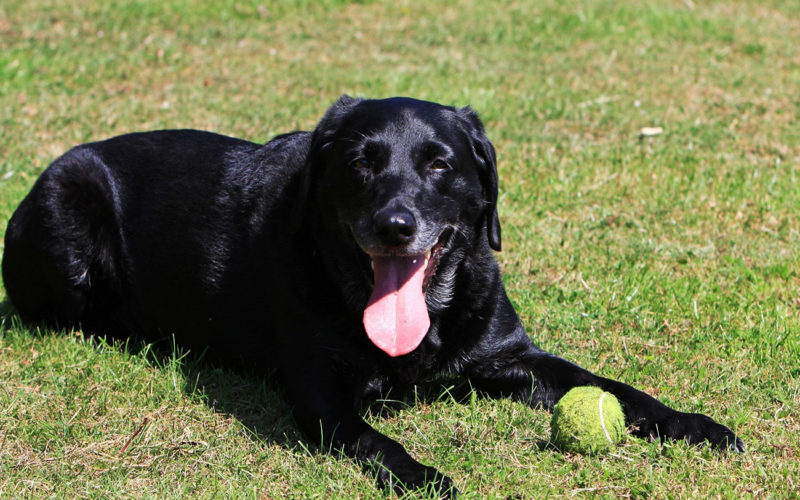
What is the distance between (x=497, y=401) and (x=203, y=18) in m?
7.85

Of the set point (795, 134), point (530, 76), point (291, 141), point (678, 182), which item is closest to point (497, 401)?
point (291, 141)

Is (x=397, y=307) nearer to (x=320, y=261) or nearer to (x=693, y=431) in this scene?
(x=320, y=261)

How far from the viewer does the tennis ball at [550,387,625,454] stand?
11.2 ft

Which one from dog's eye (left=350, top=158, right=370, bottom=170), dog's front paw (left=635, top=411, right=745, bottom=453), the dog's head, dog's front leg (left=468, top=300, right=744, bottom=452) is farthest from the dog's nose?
dog's front paw (left=635, top=411, right=745, bottom=453)

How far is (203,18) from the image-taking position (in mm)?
10461

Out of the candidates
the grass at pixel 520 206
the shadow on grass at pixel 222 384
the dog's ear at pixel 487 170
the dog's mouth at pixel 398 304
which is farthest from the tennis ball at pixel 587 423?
the shadow on grass at pixel 222 384

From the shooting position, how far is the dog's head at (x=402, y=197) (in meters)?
3.53

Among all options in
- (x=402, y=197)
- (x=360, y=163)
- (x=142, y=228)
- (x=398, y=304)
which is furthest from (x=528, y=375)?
(x=142, y=228)

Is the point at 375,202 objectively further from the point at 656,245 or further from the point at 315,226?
the point at 656,245

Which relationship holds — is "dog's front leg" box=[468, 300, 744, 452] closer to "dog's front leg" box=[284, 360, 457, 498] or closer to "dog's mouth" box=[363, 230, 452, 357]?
"dog's mouth" box=[363, 230, 452, 357]

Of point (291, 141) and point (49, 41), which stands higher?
point (291, 141)

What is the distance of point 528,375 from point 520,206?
7.59 feet

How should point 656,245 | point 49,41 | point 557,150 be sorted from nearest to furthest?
point 656,245, point 557,150, point 49,41

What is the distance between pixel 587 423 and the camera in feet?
11.2
